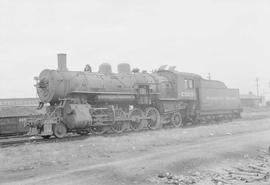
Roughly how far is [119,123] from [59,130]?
3694mm

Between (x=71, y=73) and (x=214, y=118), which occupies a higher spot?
(x=71, y=73)

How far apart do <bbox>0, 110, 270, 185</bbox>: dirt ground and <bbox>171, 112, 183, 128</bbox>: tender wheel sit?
6567 millimetres

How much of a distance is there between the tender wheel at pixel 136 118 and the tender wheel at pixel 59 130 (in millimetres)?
4157

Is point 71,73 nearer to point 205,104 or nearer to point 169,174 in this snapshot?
point 169,174

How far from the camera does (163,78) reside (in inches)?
931

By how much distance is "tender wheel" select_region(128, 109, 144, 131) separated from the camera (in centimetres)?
2014

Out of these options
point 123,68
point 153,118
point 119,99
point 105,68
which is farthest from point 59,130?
point 123,68

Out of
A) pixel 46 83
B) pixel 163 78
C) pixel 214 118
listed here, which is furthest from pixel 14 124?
pixel 214 118

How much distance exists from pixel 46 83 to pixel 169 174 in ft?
32.4

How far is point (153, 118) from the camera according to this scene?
2173cm

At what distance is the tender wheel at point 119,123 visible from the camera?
1909 cm

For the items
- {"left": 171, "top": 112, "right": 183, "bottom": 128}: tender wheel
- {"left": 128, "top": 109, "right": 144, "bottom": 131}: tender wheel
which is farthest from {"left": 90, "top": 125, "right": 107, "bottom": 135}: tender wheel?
{"left": 171, "top": 112, "right": 183, "bottom": 128}: tender wheel

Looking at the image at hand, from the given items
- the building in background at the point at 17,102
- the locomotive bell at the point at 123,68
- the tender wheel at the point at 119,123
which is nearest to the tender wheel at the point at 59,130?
the tender wheel at the point at 119,123

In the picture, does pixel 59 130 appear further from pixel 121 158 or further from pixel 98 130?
pixel 121 158
